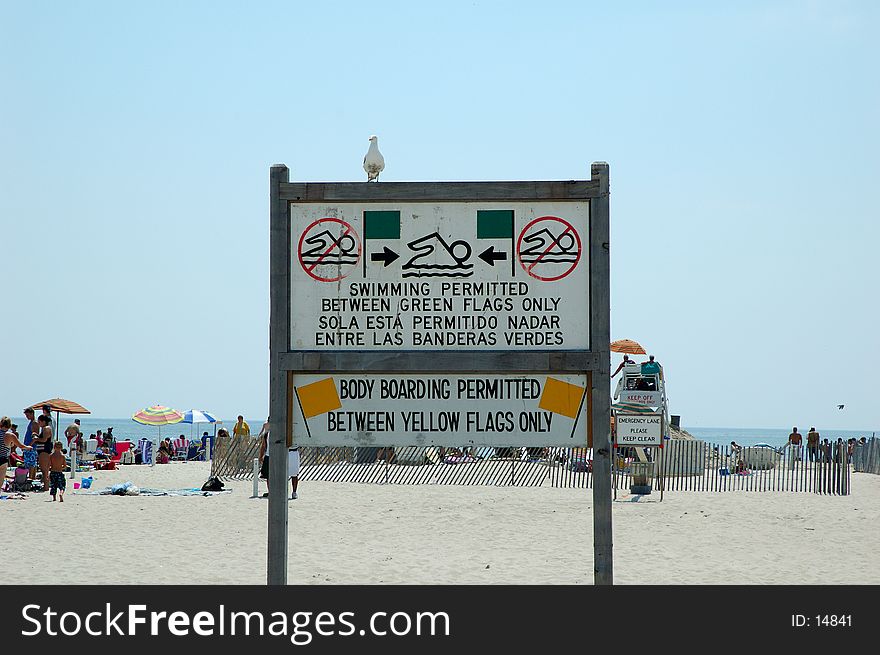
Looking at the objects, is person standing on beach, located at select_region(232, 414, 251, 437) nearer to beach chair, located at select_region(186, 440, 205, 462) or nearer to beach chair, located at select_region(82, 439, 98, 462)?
beach chair, located at select_region(82, 439, 98, 462)

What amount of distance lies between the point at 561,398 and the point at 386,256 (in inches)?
60.5

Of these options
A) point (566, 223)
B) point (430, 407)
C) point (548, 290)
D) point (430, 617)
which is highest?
point (566, 223)

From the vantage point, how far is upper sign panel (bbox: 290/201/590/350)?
7.21m

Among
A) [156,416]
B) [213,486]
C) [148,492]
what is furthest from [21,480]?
[156,416]

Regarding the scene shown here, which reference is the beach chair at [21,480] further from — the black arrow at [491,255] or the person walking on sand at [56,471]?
the black arrow at [491,255]

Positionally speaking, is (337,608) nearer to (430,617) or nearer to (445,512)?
(430,617)

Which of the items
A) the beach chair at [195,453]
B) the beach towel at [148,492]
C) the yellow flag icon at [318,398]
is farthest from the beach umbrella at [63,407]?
the yellow flag icon at [318,398]

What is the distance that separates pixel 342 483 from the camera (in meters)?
24.9

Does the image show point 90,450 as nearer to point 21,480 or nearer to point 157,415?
point 157,415

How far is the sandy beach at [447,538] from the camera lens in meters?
10.9

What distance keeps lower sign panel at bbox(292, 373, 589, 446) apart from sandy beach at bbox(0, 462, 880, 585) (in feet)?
11.4

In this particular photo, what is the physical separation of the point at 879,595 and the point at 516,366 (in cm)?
272

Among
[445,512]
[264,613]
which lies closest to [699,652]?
[264,613]

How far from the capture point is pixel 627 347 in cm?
2292
